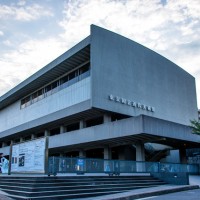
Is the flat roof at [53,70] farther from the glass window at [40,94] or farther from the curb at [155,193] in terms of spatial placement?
the curb at [155,193]

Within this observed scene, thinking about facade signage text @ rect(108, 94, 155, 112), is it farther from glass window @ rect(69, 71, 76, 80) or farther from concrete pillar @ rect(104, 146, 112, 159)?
glass window @ rect(69, 71, 76, 80)

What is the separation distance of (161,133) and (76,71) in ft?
47.3

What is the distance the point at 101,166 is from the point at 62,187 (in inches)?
213

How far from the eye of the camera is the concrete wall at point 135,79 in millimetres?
31594

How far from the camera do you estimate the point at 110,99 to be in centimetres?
3167

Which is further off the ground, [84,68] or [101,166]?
[84,68]

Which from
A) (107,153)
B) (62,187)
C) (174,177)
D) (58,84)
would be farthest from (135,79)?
(62,187)

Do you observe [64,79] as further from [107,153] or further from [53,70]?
[107,153]

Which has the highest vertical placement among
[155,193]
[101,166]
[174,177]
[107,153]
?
[107,153]

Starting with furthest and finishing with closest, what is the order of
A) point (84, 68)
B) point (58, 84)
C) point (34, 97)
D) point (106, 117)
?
1. point (34, 97)
2. point (58, 84)
3. point (84, 68)
4. point (106, 117)

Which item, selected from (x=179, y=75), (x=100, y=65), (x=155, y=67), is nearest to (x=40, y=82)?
(x=100, y=65)

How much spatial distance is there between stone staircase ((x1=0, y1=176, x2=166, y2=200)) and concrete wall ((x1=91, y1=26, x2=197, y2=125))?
1523 cm

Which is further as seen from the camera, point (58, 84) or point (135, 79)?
point (58, 84)

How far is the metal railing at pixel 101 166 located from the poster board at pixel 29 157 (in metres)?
0.60
